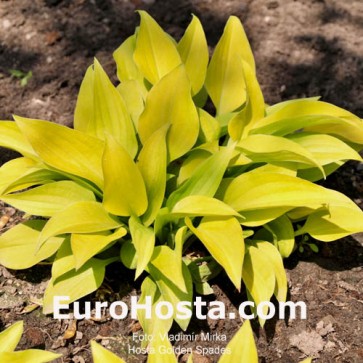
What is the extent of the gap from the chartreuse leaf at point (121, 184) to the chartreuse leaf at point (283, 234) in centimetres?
53

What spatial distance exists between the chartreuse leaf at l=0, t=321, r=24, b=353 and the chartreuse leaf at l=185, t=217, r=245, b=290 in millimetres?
662

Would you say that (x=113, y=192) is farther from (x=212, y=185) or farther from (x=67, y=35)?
(x=67, y=35)

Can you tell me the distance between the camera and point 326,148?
93.4 inches

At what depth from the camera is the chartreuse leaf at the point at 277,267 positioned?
221 cm

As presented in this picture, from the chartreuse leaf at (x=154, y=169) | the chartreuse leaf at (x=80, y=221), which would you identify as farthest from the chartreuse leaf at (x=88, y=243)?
the chartreuse leaf at (x=154, y=169)

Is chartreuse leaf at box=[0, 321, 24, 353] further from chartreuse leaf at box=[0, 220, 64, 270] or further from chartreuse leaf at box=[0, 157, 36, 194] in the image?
chartreuse leaf at box=[0, 157, 36, 194]

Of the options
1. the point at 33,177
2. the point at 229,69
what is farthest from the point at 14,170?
the point at 229,69

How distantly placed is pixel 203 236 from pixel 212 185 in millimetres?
216

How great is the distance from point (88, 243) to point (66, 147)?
372mm

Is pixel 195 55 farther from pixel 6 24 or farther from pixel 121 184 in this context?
pixel 6 24

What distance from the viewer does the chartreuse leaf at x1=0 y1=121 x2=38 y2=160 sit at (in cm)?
239

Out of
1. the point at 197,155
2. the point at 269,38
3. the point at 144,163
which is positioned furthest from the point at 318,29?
the point at 144,163

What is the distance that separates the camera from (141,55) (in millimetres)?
2547

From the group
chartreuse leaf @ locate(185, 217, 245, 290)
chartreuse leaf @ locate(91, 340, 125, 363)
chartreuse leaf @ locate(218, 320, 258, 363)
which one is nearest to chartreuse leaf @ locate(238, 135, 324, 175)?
chartreuse leaf @ locate(185, 217, 245, 290)
